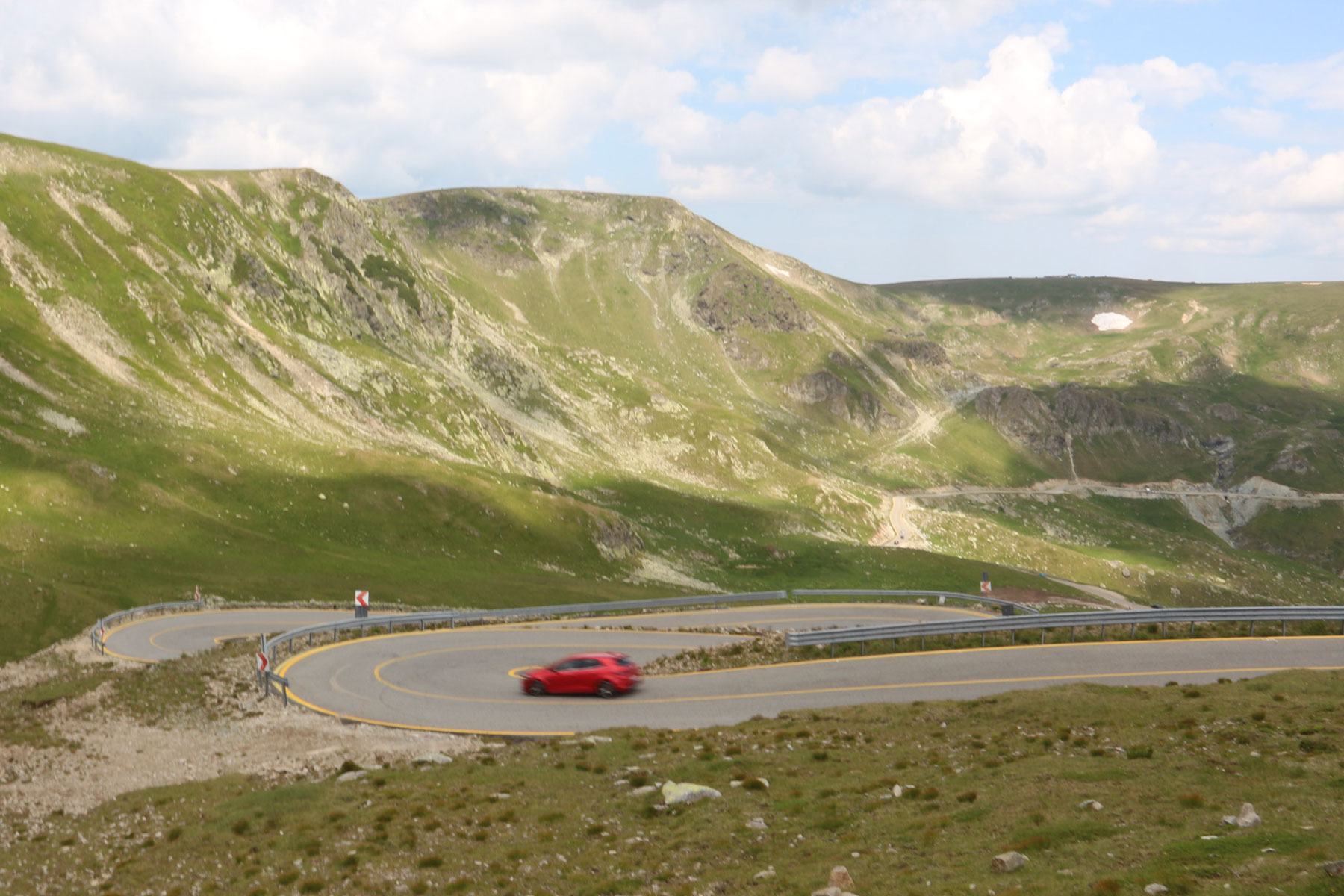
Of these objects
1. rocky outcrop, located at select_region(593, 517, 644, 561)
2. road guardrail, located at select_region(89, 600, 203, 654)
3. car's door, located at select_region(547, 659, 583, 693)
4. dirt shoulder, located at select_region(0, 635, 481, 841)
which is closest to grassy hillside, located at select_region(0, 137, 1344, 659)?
rocky outcrop, located at select_region(593, 517, 644, 561)

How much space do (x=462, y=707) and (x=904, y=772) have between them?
62.0ft

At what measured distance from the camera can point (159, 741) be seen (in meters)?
31.0

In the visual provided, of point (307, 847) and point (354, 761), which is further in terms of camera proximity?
point (354, 761)

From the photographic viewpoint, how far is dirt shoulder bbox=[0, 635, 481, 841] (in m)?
26.6

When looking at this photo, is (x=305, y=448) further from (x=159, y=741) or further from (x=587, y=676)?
(x=587, y=676)

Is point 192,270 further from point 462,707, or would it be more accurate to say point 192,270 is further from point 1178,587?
point 1178,587

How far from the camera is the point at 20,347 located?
326 feet

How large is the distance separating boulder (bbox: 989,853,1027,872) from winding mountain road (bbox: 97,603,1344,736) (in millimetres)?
17943

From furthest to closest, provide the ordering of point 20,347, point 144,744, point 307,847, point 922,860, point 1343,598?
point 1343,598
point 20,347
point 144,744
point 307,847
point 922,860

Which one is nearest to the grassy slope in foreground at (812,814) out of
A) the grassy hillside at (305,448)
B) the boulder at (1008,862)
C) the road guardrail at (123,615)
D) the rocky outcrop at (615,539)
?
the boulder at (1008,862)

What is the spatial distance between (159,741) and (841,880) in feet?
87.8

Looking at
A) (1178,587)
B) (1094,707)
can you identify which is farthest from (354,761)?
(1178,587)

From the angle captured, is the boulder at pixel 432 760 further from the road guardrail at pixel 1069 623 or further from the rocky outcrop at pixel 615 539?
the rocky outcrop at pixel 615 539

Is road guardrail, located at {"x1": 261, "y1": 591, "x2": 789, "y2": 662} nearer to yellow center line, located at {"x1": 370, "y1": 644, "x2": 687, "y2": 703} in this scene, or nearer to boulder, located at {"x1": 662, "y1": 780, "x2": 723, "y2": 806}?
yellow center line, located at {"x1": 370, "y1": 644, "x2": 687, "y2": 703}
